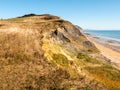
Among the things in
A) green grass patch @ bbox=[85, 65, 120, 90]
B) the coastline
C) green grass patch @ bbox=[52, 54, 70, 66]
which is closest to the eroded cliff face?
green grass patch @ bbox=[52, 54, 70, 66]

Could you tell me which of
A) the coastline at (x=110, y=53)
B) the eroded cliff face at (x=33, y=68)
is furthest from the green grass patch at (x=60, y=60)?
the coastline at (x=110, y=53)

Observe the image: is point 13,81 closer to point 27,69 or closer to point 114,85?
point 27,69

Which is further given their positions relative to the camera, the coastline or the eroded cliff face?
the coastline

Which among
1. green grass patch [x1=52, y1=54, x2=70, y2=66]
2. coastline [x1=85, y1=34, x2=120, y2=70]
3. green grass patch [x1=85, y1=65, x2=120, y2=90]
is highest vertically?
green grass patch [x1=52, y1=54, x2=70, y2=66]

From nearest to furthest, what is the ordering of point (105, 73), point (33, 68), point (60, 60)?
point (33, 68) < point (60, 60) < point (105, 73)

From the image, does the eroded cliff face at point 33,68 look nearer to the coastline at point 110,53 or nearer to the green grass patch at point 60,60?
the green grass patch at point 60,60

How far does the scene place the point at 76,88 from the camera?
1709 centimetres

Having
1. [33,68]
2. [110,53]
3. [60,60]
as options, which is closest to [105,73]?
[60,60]

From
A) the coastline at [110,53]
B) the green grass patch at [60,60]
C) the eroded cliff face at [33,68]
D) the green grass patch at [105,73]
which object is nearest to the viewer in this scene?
the eroded cliff face at [33,68]

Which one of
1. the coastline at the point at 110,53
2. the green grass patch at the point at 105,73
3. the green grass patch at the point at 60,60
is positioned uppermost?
the green grass patch at the point at 60,60

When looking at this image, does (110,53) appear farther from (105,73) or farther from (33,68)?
(33,68)

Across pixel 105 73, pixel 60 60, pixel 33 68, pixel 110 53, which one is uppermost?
pixel 33 68

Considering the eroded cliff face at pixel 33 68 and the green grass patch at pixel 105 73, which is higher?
the eroded cliff face at pixel 33 68

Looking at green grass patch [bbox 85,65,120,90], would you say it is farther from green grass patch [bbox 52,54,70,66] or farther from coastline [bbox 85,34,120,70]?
coastline [bbox 85,34,120,70]
